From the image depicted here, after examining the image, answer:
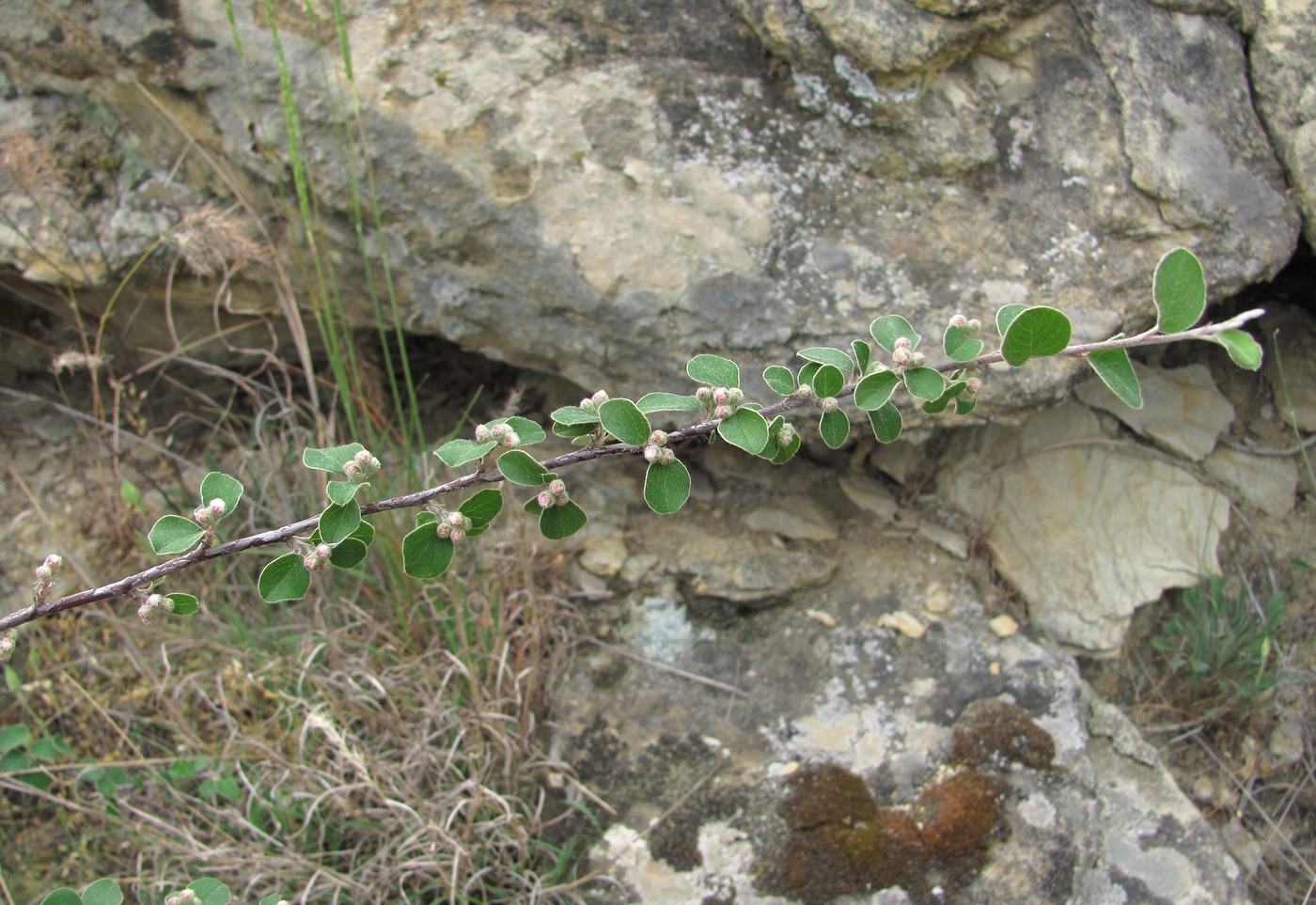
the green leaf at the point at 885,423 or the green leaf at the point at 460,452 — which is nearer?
the green leaf at the point at 460,452

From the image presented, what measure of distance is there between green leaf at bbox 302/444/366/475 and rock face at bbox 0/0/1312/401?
0.99m

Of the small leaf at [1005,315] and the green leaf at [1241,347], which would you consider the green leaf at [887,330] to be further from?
the green leaf at [1241,347]

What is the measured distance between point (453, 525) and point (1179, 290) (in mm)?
635

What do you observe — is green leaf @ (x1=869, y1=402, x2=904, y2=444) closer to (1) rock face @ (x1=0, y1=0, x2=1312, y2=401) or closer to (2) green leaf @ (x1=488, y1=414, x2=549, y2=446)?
(2) green leaf @ (x1=488, y1=414, x2=549, y2=446)

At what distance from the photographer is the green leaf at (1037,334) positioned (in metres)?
0.80

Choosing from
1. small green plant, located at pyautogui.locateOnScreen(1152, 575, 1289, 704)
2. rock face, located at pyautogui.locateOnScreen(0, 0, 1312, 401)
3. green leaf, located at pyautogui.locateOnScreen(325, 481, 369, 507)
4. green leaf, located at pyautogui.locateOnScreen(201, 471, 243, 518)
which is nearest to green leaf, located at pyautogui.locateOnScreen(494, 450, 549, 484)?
green leaf, located at pyautogui.locateOnScreen(325, 481, 369, 507)

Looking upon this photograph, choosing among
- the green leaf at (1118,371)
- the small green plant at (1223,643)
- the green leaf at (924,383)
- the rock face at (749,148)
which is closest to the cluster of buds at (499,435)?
the green leaf at (924,383)

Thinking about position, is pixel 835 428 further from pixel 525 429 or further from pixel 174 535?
pixel 174 535

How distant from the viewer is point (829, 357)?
93 centimetres

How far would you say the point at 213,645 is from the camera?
1.95 m

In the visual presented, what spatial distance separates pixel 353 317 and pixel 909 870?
1515mm

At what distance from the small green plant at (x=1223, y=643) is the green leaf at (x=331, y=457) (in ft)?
5.85

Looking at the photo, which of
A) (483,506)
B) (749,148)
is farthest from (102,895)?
(749,148)

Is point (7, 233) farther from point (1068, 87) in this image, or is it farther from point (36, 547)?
point (1068, 87)
